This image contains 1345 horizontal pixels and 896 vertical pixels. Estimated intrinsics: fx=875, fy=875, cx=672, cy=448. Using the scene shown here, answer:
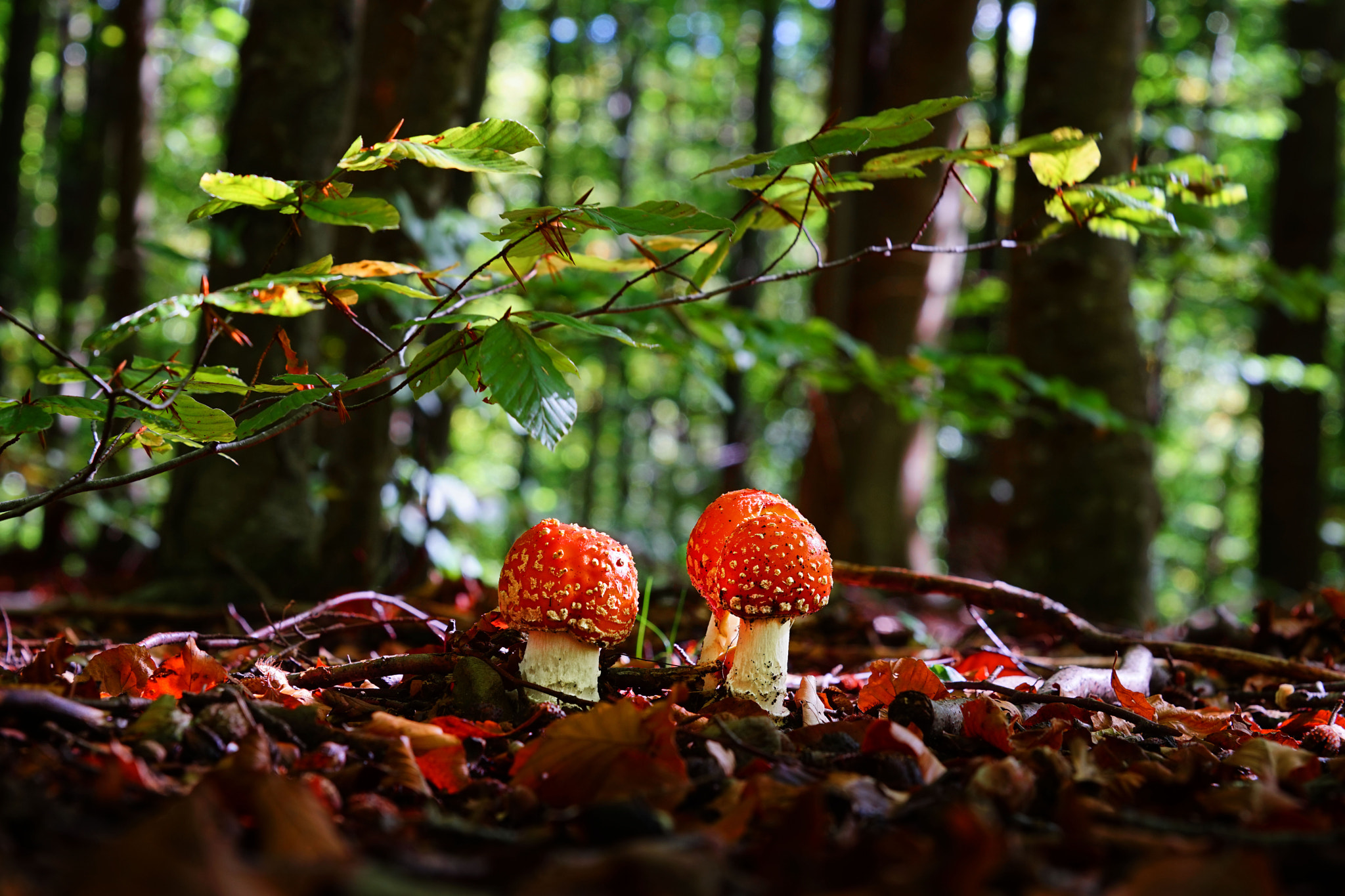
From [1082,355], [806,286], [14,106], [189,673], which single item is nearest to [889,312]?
[1082,355]

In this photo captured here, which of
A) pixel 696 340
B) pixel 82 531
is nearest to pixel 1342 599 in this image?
pixel 696 340

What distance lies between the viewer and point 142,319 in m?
1.54

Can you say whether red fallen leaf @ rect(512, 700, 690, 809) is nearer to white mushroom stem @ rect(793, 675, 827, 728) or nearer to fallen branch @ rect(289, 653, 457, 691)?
white mushroom stem @ rect(793, 675, 827, 728)

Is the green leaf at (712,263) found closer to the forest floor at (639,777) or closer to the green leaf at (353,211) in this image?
the green leaf at (353,211)

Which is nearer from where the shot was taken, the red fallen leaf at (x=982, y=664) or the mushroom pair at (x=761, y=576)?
the mushroom pair at (x=761, y=576)

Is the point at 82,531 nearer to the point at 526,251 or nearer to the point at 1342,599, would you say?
the point at 526,251

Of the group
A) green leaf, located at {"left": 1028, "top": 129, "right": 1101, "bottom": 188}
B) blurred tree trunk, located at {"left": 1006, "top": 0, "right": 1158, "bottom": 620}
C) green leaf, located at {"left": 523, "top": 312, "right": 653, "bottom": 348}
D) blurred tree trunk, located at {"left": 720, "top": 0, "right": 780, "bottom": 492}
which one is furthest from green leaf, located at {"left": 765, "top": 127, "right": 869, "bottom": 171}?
blurred tree trunk, located at {"left": 720, "top": 0, "right": 780, "bottom": 492}

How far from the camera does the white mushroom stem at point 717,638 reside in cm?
230

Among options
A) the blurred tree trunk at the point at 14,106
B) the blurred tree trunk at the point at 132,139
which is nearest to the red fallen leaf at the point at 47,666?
the blurred tree trunk at the point at 132,139

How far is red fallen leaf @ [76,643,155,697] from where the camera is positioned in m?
1.91

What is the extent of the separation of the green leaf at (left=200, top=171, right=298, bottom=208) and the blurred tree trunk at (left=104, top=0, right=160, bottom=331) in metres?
6.35

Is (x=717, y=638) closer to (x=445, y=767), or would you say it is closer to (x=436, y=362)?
(x=445, y=767)

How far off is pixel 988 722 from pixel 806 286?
26.0 ft

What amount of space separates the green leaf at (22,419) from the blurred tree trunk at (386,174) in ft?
6.41
